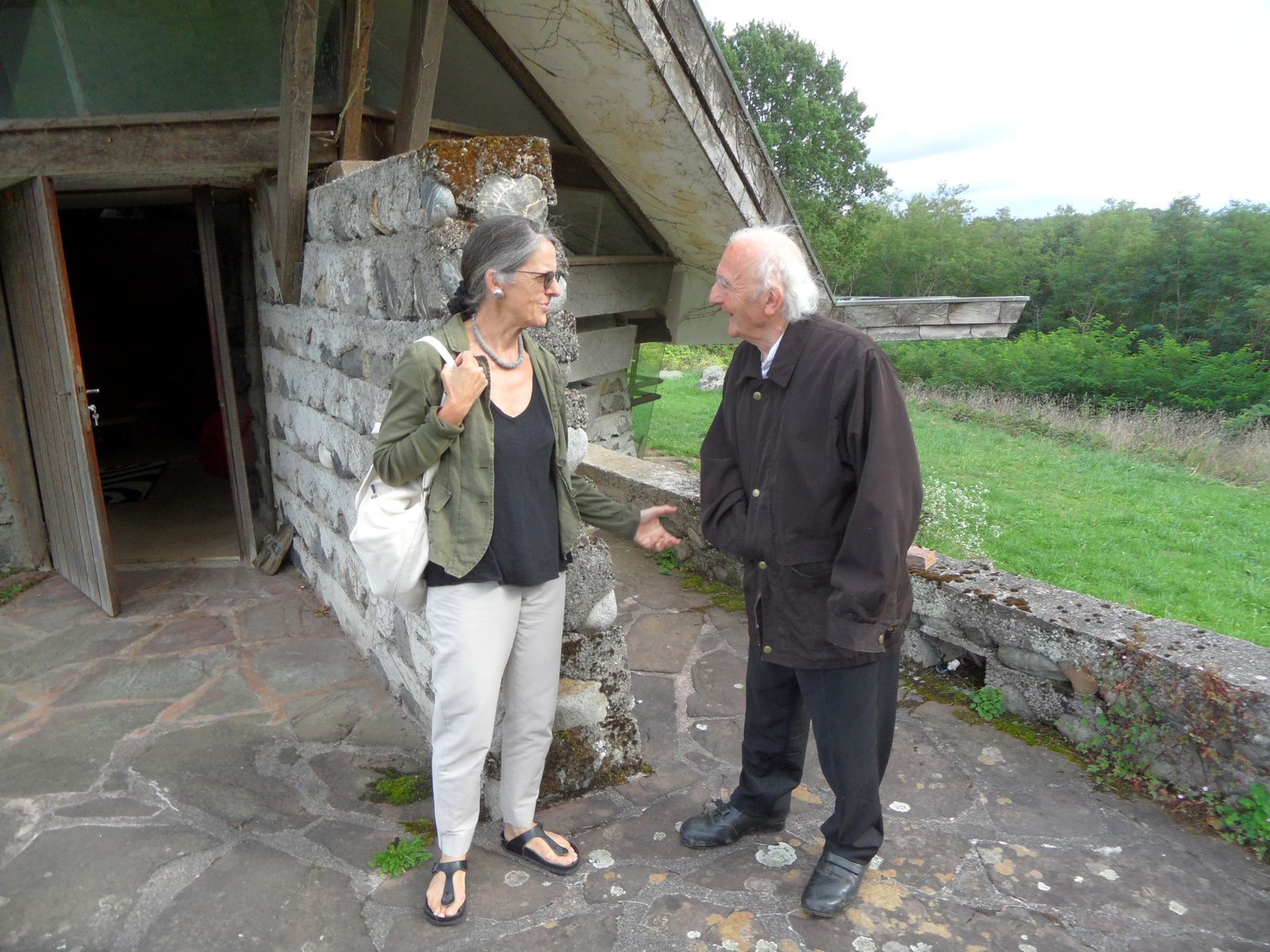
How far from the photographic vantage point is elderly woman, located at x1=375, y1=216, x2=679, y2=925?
2281 mm

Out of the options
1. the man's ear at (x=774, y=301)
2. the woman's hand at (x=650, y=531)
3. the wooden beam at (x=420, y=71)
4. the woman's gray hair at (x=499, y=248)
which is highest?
the wooden beam at (x=420, y=71)

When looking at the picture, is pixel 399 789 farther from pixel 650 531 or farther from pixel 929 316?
pixel 929 316

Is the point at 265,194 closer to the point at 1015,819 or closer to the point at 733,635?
the point at 733,635

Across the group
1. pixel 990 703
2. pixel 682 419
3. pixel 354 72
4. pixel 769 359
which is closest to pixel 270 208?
pixel 354 72

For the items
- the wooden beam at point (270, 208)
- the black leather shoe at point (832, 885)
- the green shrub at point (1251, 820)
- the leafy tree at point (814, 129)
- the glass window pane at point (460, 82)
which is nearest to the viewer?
the black leather shoe at point (832, 885)

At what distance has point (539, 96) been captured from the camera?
5.18 m

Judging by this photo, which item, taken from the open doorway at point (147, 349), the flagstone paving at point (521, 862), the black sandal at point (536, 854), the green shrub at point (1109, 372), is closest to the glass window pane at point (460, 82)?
the flagstone paving at point (521, 862)

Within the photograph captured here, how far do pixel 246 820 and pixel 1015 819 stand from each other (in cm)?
279

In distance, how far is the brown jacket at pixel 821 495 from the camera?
2.22 m

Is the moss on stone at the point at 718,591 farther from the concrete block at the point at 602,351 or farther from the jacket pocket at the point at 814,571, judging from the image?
the jacket pocket at the point at 814,571

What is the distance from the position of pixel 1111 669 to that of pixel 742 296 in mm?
2130

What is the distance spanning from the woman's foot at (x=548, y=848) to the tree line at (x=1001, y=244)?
26.4 meters

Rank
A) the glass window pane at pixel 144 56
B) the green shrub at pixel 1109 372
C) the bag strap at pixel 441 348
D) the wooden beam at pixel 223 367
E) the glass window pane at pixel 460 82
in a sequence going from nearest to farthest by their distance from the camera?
the bag strap at pixel 441 348 → the glass window pane at pixel 144 56 → the glass window pane at pixel 460 82 → the wooden beam at pixel 223 367 → the green shrub at pixel 1109 372

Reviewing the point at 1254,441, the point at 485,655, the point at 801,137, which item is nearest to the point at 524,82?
the point at 485,655
